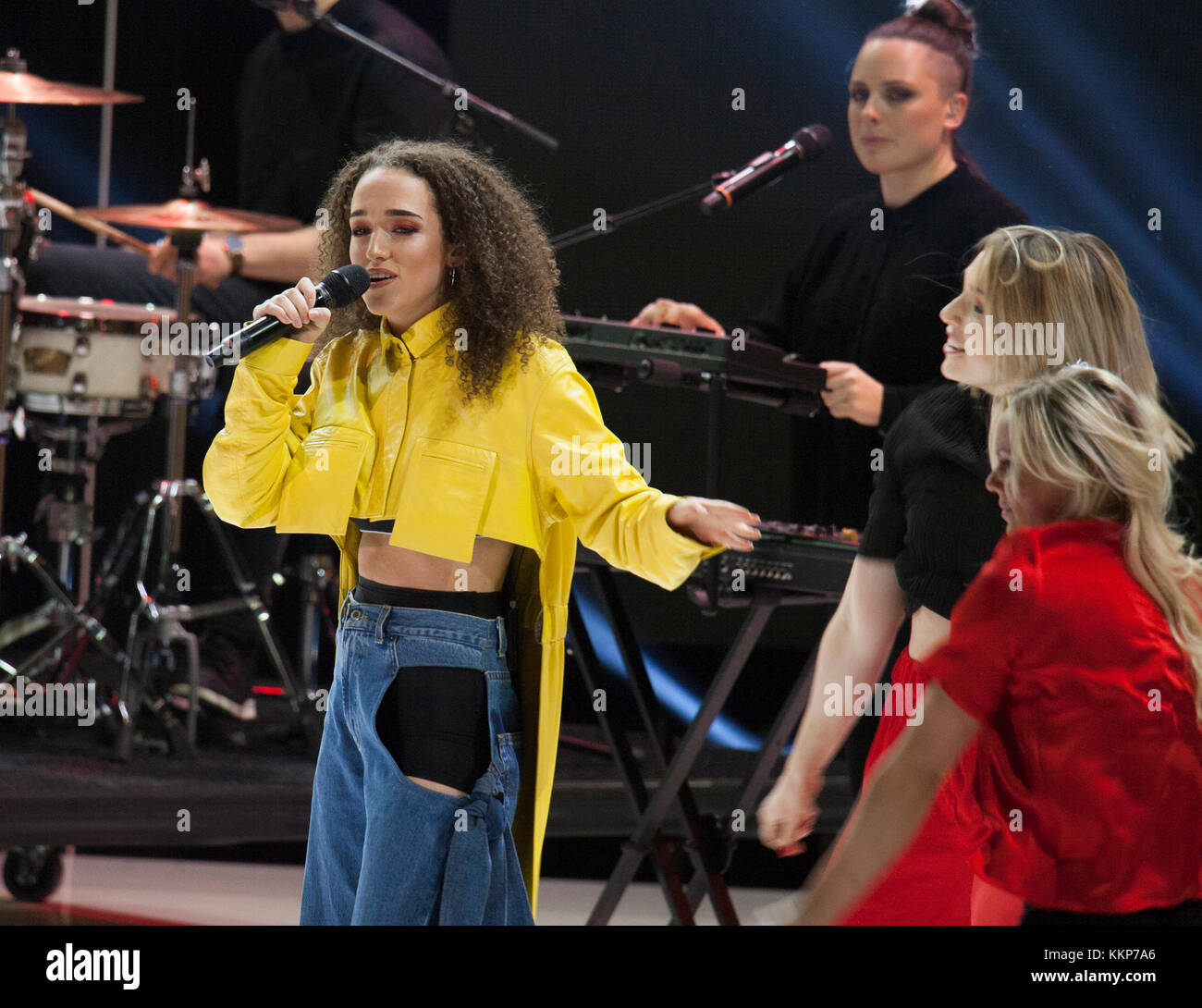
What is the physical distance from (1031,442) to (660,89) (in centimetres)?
323

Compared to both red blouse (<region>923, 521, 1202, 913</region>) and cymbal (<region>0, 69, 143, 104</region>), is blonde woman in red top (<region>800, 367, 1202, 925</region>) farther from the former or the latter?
cymbal (<region>0, 69, 143, 104</region>)

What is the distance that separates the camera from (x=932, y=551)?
242 centimetres

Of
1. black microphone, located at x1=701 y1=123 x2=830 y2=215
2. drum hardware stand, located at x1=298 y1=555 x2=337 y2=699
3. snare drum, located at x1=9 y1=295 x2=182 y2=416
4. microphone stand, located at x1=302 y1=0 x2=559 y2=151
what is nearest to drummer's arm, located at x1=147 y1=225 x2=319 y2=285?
snare drum, located at x1=9 y1=295 x2=182 y2=416

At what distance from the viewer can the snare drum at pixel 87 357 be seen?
181 inches

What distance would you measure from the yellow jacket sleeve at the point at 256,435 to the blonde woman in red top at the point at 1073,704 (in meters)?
1.12

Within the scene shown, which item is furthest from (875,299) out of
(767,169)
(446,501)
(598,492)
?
(446,501)

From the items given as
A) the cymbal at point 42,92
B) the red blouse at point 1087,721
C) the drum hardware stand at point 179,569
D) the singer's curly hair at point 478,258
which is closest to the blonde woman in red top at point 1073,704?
the red blouse at point 1087,721

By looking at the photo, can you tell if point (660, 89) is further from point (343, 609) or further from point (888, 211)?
point (343, 609)

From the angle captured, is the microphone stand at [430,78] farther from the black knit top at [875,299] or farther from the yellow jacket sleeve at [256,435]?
the yellow jacket sleeve at [256,435]

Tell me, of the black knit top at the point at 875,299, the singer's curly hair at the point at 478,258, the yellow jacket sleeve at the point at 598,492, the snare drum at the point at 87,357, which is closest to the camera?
the yellow jacket sleeve at the point at 598,492

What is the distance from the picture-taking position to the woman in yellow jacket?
2.24 m

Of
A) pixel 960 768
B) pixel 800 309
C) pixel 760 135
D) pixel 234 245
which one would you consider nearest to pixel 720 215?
pixel 760 135

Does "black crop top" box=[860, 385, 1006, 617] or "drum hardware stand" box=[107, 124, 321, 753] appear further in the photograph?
"drum hardware stand" box=[107, 124, 321, 753]

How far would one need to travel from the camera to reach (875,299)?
136 inches
